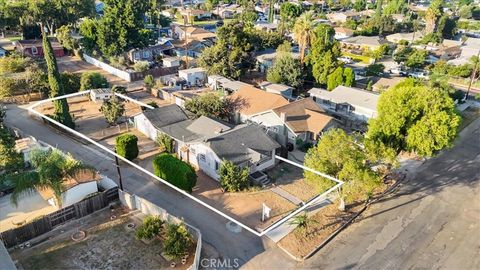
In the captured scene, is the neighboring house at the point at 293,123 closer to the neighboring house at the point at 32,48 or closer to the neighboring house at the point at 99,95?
the neighboring house at the point at 99,95

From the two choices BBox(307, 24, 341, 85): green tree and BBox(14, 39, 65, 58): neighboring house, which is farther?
BBox(14, 39, 65, 58): neighboring house

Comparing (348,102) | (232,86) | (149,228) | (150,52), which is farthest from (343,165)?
(150,52)

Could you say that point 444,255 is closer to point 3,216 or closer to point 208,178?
point 208,178

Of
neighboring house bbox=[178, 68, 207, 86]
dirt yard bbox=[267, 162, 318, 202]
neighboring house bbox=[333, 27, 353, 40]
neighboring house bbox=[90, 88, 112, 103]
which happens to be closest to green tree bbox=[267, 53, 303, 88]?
neighboring house bbox=[178, 68, 207, 86]

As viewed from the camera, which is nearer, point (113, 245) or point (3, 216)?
point (113, 245)

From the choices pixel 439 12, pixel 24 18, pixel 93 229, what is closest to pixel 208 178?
pixel 93 229

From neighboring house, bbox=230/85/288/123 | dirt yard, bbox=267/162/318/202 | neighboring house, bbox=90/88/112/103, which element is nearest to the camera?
dirt yard, bbox=267/162/318/202

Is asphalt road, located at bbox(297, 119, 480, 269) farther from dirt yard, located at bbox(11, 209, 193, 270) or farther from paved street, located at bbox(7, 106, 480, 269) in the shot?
dirt yard, located at bbox(11, 209, 193, 270)

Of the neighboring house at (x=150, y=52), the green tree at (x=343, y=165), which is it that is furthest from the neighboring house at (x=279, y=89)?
the neighboring house at (x=150, y=52)
